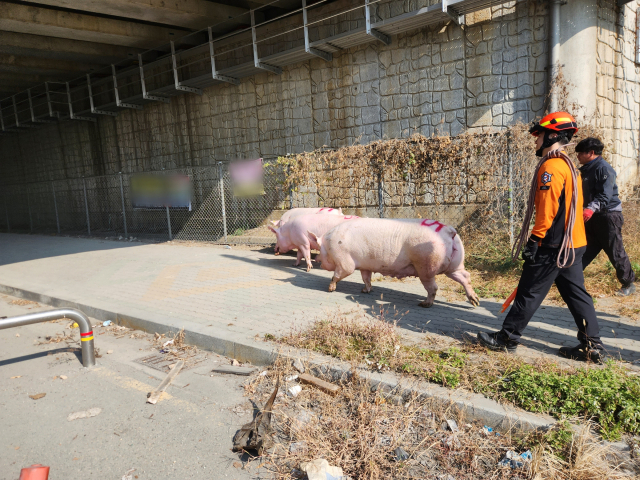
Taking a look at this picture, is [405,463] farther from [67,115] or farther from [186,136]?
[67,115]

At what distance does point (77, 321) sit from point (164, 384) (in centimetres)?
128

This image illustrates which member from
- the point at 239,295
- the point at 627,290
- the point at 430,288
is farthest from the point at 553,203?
the point at 239,295

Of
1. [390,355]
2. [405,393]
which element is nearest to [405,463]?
[405,393]

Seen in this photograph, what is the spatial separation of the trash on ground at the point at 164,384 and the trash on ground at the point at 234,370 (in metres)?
0.38

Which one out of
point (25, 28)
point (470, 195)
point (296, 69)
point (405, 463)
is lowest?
point (405, 463)

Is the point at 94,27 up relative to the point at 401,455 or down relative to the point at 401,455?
up

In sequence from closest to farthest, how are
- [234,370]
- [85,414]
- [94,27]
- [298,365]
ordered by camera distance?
[85,414] → [298,365] → [234,370] → [94,27]

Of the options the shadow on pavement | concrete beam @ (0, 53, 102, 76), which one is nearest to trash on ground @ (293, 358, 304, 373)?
the shadow on pavement

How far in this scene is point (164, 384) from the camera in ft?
13.1

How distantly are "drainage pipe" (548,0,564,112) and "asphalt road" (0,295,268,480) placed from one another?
864 cm

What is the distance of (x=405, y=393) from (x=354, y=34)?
32.5 feet

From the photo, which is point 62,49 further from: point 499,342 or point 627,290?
point 627,290

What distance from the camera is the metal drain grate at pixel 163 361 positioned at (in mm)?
4477

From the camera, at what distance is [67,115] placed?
19938 millimetres
